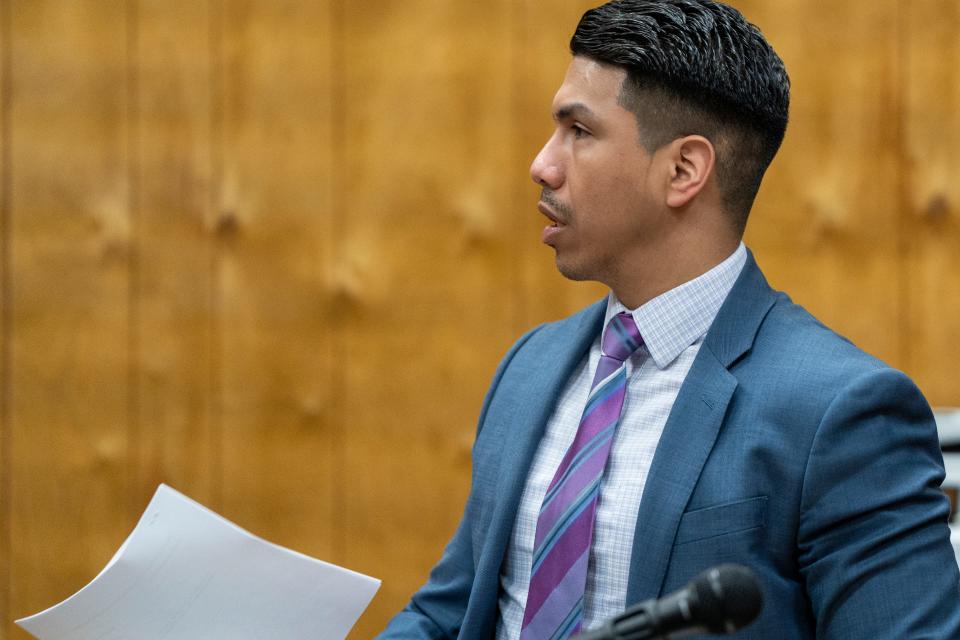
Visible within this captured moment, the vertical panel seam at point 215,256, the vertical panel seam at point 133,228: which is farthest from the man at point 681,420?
the vertical panel seam at point 133,228

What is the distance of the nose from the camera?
1388 millimetres

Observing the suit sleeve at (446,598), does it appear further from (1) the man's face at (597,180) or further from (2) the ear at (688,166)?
(2) the ear at (688,166)

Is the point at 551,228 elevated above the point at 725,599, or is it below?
above

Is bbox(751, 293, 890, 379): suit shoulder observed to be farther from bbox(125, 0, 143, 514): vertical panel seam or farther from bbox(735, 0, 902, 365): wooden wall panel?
bbox(125, 0, 143, 514): vertical panel seam

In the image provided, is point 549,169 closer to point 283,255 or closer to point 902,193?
point 902,193

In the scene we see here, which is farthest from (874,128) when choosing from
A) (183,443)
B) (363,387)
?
(183,443)

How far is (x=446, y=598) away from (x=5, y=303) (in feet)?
5.83

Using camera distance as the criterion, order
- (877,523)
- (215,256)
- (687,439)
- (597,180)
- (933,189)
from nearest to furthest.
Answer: (877,523), (687,439), (597,180), (933,189), (215,256)

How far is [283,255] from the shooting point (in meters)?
2.69

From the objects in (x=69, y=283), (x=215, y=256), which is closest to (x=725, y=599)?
(x=215, y=256)

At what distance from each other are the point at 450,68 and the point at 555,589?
1605 mm

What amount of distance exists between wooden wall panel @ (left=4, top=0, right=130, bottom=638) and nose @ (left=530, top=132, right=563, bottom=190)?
1.63 m

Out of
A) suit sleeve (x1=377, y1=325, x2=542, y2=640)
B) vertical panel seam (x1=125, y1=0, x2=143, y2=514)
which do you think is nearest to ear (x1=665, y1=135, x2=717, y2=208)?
suit sleeve (x1=377, y1=325, x2=542, y2=640)

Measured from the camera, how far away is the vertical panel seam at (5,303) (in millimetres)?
2787
